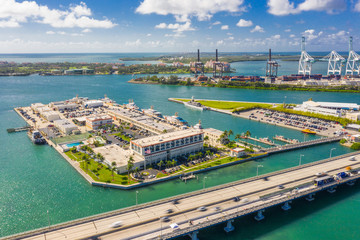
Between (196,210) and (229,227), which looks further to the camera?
(196,210)

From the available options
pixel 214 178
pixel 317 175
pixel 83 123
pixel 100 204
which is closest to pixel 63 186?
pixel 100 204

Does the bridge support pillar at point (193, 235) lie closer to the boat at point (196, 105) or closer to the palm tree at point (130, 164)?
the palm tree at point (130, 164)

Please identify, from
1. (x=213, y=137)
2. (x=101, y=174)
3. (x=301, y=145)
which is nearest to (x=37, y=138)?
(x=101, y=174)

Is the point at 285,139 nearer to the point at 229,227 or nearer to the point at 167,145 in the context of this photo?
the point at 167,145

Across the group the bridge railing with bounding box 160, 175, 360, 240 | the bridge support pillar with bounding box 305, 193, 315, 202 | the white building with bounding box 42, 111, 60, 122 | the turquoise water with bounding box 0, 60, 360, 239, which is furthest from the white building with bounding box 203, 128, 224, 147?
the white building with bounding box 42, 111, 60, 122

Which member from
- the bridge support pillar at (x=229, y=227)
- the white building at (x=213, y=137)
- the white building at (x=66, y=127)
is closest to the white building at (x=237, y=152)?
the white building at (x=213, y=137)

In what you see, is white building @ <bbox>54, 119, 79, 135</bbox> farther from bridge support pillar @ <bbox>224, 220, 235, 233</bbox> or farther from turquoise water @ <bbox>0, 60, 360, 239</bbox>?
bridge support pillar @ <bbox>224, 220, 235, 233</bbox>
